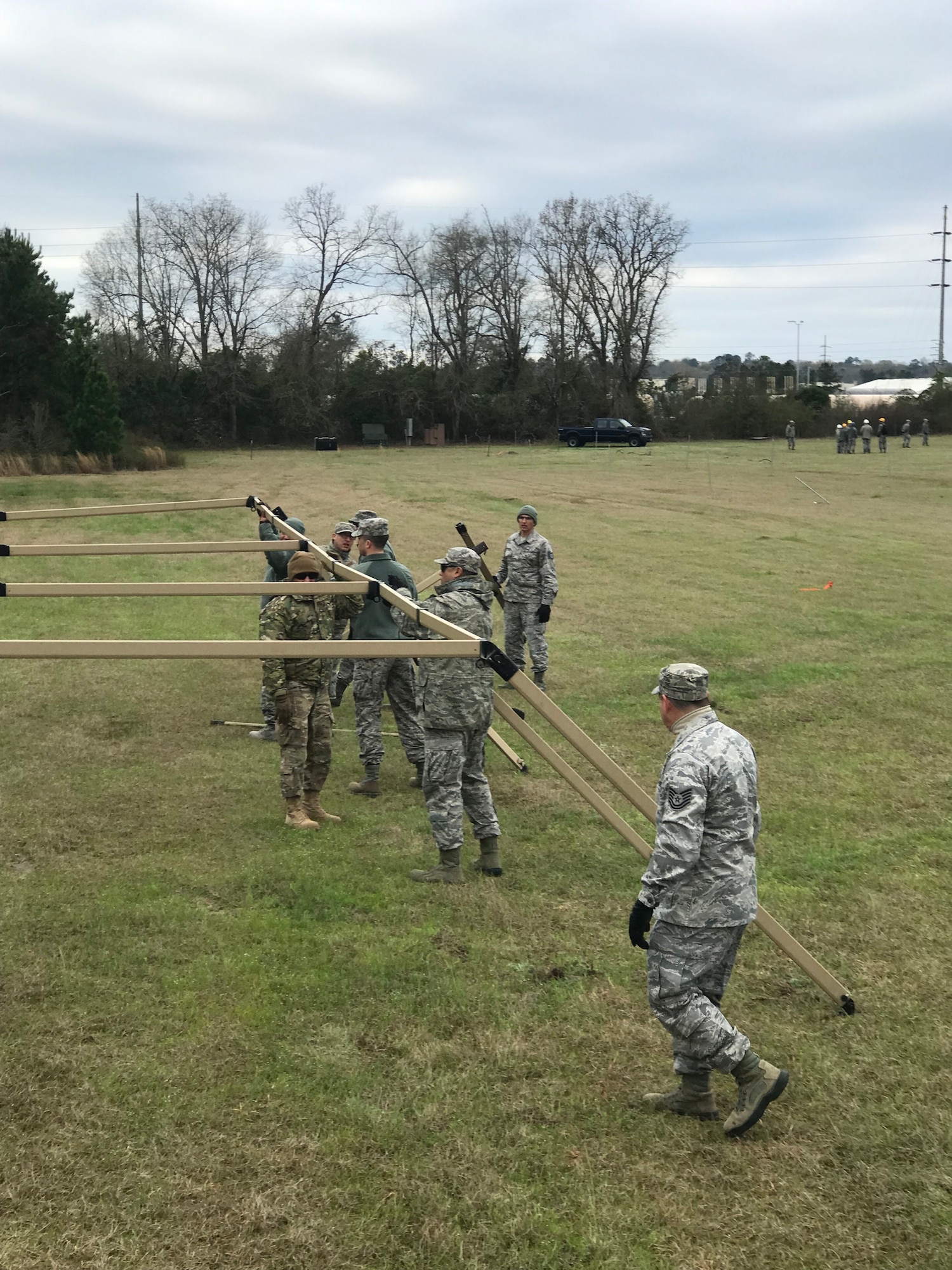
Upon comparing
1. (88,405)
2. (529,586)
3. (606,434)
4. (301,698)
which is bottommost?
(301,698)

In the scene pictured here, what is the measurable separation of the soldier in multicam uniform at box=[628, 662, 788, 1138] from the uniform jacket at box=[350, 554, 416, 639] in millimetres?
4843

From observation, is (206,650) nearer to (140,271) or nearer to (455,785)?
(455,785)

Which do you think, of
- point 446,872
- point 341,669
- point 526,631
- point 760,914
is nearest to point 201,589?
point 446,872

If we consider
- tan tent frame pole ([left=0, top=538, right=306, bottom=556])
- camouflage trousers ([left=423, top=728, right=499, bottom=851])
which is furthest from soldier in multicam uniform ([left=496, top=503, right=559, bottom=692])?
camouflage trousers ([left=423, top=728, right=499, bottom=851])

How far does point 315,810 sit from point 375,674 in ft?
4.43

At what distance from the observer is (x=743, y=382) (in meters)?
74.9

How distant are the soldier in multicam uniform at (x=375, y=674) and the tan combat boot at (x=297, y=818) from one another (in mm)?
1008

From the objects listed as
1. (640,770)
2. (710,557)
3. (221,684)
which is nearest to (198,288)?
(710,557)

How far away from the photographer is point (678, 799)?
4992 millimetres

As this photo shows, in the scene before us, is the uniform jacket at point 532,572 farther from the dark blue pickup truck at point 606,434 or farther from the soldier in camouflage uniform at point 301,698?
the dark blue pickup truck at point 606,434

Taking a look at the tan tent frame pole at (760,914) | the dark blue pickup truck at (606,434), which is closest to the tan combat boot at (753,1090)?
the tan tent frame pole at (760,914)

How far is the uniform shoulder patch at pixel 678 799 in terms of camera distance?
498 centimetres

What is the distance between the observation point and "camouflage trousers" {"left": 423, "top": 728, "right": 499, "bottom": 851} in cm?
799

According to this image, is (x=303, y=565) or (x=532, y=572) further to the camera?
(x=532, y=572)
